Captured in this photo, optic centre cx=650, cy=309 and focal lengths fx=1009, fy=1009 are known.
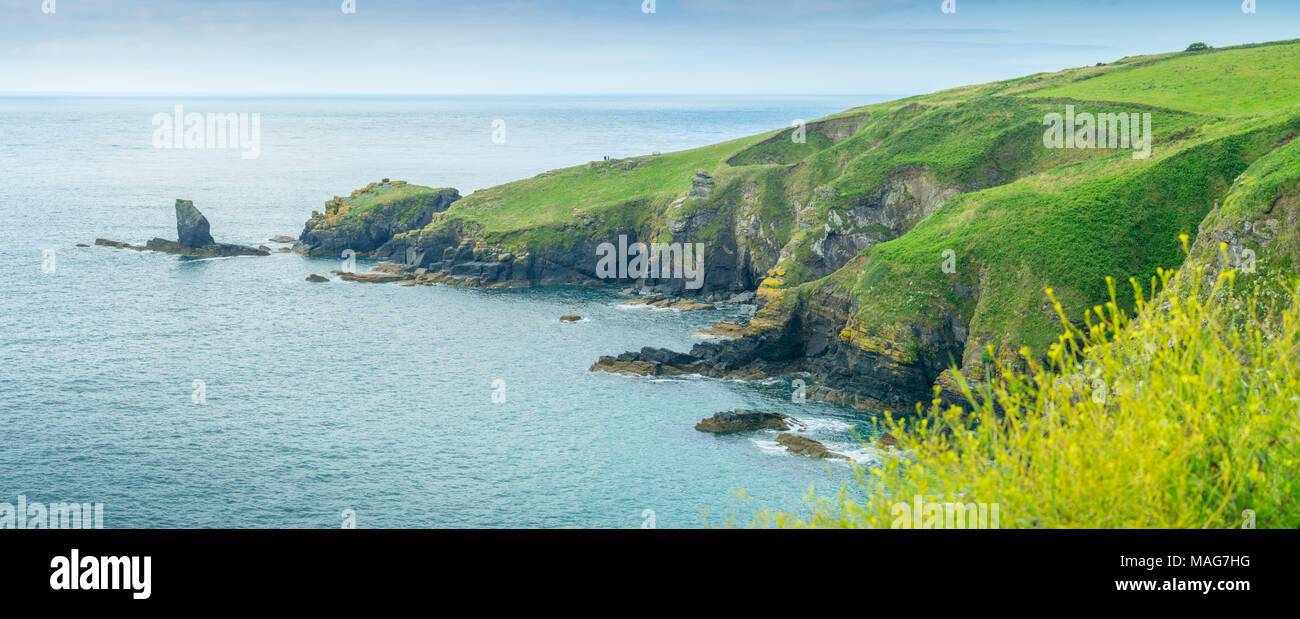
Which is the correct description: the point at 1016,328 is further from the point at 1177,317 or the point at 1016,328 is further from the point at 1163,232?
the point at 1177,317

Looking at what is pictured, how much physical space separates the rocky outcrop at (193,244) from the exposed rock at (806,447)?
116353mm

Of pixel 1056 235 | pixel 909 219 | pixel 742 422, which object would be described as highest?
pixel 909 219

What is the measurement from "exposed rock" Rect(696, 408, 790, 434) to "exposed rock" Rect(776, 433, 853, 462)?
3.72 meters

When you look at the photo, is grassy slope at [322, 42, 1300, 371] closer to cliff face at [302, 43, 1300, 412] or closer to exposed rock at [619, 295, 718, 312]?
cliff face at [302, 43, 1300, 412]

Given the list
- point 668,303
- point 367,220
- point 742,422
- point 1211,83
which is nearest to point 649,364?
point 742,422

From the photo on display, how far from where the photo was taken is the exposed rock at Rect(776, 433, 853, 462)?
7145cm

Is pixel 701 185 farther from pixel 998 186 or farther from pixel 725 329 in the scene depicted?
pixel 998 186

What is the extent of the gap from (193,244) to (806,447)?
124 metres

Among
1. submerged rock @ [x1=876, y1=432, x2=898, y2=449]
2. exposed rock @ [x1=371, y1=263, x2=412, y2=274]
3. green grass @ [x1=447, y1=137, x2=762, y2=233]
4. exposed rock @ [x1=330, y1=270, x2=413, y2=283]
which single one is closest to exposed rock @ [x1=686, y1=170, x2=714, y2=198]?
green grass @ [x1=447, y1=137, x2=762, y2=233]

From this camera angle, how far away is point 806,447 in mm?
72375

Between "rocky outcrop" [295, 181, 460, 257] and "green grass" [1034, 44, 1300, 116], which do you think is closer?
"green grass" [1034, 44, 1300, 116]

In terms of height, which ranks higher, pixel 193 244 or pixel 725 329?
pixel 193 244
